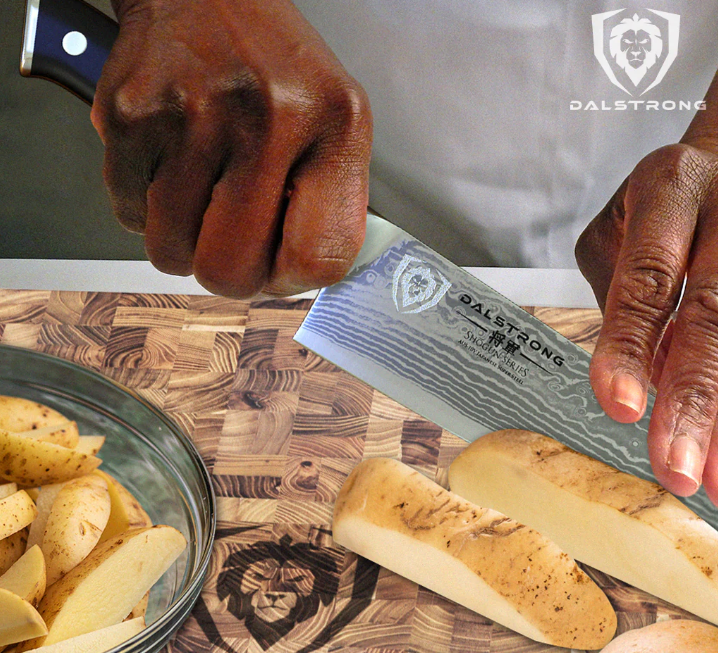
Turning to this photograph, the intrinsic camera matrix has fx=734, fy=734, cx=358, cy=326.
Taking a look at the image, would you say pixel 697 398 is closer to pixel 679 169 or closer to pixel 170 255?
pixel 679 169

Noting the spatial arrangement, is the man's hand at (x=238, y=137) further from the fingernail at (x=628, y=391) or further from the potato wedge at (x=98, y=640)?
the potato wedge at (x=98, y=640)

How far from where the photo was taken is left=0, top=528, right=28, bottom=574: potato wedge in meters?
0.94

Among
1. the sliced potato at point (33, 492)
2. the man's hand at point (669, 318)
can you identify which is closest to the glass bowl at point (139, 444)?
the sliced potato at point (33, 492)

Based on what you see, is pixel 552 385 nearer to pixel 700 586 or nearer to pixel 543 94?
pixel 700 586

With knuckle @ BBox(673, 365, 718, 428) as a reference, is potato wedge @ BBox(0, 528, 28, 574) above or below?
below

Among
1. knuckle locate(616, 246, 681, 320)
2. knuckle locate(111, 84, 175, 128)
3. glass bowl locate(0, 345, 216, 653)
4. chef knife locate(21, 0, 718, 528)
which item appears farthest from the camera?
glass bowl locate(0, 345, 216, 653)

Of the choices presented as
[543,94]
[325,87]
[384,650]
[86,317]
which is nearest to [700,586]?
[384,650]

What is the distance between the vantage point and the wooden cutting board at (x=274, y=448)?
102 cm

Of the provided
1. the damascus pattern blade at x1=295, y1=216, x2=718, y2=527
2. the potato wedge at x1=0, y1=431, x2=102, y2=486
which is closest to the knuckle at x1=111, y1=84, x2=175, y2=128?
the damascus pattern blade at x1=295, y1=216, x2=718, y2=527

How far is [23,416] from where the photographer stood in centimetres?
104

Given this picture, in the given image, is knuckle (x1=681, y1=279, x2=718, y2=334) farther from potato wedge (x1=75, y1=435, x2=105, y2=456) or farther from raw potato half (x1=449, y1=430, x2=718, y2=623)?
potato wedge (x1=75, y1=435, x2=105, y2=456)

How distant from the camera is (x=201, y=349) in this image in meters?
1.32

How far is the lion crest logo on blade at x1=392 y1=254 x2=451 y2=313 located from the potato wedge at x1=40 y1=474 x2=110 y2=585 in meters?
0.48

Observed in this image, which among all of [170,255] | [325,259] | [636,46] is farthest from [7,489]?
[636,46]
